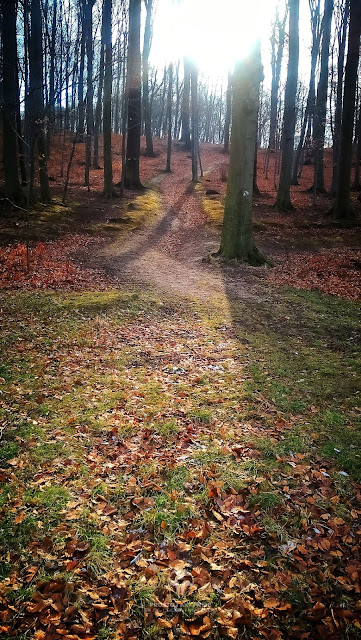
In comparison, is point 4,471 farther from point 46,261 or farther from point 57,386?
point 46,261

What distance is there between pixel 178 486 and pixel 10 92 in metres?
17.1

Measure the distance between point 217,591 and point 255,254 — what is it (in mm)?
10480

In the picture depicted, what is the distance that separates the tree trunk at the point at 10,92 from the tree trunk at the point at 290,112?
1214 centimetres

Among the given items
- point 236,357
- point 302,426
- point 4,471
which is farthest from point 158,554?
point 236,357

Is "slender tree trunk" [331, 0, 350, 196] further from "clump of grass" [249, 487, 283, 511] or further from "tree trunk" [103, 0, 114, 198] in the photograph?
"clump of grass" [249, 487, 283, 511]

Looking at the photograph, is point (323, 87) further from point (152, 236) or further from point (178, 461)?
point (178, 461)

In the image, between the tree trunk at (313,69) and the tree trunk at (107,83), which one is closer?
the tree trunk at (107,83)

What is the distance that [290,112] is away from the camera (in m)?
19.1

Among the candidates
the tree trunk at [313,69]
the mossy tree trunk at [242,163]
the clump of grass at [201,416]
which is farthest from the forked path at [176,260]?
the tree trunk at [313,69]

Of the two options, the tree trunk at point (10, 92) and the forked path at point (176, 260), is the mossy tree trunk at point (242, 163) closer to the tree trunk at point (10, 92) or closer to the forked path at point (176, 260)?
the forked path at point (176, 260)

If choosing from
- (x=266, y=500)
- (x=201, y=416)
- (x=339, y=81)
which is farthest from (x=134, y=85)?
(x=266, y=500)

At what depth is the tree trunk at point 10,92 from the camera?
49.8 ft

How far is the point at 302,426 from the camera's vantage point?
4.68 meters

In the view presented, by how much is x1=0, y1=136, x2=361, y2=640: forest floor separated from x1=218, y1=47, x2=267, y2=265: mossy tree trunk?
228 centimetres
